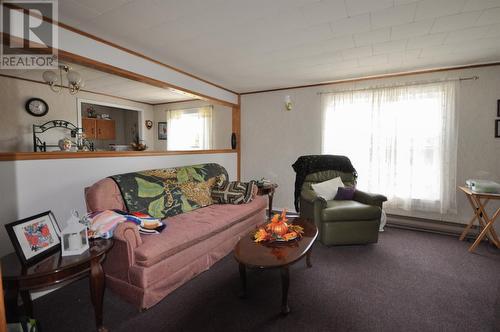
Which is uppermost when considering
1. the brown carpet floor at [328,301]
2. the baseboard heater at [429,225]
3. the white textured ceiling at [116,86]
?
the white textured ceiling at [116,86]

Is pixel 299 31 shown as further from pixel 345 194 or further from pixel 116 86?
pixel 116 86

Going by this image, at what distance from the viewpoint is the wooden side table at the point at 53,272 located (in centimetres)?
137

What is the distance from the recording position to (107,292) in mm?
2096

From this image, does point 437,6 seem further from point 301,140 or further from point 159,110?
point 159,110

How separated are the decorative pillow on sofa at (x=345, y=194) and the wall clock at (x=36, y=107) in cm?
532

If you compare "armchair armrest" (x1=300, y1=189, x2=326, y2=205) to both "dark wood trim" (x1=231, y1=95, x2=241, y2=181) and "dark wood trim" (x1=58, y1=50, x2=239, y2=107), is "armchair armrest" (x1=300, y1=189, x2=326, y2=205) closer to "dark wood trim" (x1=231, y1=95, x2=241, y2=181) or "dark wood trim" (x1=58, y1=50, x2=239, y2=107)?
"dark wood trim" (x1=231, y1=95, x2=241, y2=181)

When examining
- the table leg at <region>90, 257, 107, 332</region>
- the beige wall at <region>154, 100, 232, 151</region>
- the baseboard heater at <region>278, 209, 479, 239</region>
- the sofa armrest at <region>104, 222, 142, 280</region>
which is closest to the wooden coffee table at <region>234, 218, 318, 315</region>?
the sofa armrest at <region>104, 222, 142, 280</region>

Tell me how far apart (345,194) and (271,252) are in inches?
75.7

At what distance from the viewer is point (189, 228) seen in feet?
7.61

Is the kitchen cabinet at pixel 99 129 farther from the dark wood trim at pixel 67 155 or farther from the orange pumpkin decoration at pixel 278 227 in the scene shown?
the orange pumpkin decoration at pixel 278 227

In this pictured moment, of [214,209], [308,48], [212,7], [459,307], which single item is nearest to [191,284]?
[214,209]

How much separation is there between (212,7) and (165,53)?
117 cm

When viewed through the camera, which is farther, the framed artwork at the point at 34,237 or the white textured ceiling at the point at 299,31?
the white textured ceiling at the point at 299,31

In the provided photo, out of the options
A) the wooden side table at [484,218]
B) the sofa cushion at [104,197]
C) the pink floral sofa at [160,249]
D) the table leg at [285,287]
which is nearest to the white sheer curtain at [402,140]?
the wooden side table at [484,218]
